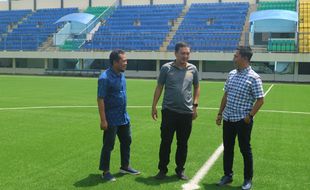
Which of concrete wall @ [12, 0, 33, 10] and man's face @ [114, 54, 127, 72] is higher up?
concrete wall @ [12, 0, 33, 10]

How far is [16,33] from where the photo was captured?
5381 cm

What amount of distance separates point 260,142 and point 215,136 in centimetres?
113

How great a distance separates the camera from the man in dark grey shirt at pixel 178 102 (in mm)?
6535

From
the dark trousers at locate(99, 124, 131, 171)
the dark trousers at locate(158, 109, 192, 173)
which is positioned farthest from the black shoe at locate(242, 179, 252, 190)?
the dark trousers at locate(99, 124, 131, 171)

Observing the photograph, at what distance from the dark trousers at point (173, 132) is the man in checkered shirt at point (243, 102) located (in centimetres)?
62

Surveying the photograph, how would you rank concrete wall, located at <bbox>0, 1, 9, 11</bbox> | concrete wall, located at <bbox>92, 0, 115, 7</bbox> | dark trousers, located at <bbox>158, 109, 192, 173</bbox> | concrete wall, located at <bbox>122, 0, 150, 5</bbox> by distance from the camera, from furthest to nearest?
concrete wall, located at <bbox>0, 1, 9, 11</bbox> < concrete wall, located at <bbox>92, 0, 115, 7</bbox> < concrete wall, located at <bbox>122, 0, 150, 5</bbox> < dark trousers, located at <bbox>158, 109, 192, 173</bbox>

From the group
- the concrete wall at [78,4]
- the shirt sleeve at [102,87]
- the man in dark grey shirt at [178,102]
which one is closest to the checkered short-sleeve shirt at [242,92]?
the man in dark grey shirt at [178,102]

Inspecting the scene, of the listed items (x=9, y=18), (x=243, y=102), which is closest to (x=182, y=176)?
(x=243, y=102)

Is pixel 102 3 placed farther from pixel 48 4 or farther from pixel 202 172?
pixel 202 172

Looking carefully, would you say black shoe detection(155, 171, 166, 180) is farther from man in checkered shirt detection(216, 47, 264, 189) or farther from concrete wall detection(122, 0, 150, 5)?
concrete wall detection(122, 0, 150, 5)

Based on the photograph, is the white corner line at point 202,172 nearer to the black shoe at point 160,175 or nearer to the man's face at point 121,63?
the black shoe at point 160,175

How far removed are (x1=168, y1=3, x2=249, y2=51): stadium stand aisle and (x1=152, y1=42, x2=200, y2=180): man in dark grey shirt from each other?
34.7 meters

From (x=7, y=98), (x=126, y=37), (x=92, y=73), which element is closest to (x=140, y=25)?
(x=126, y=37)

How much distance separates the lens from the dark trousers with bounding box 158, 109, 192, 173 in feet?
21.7
